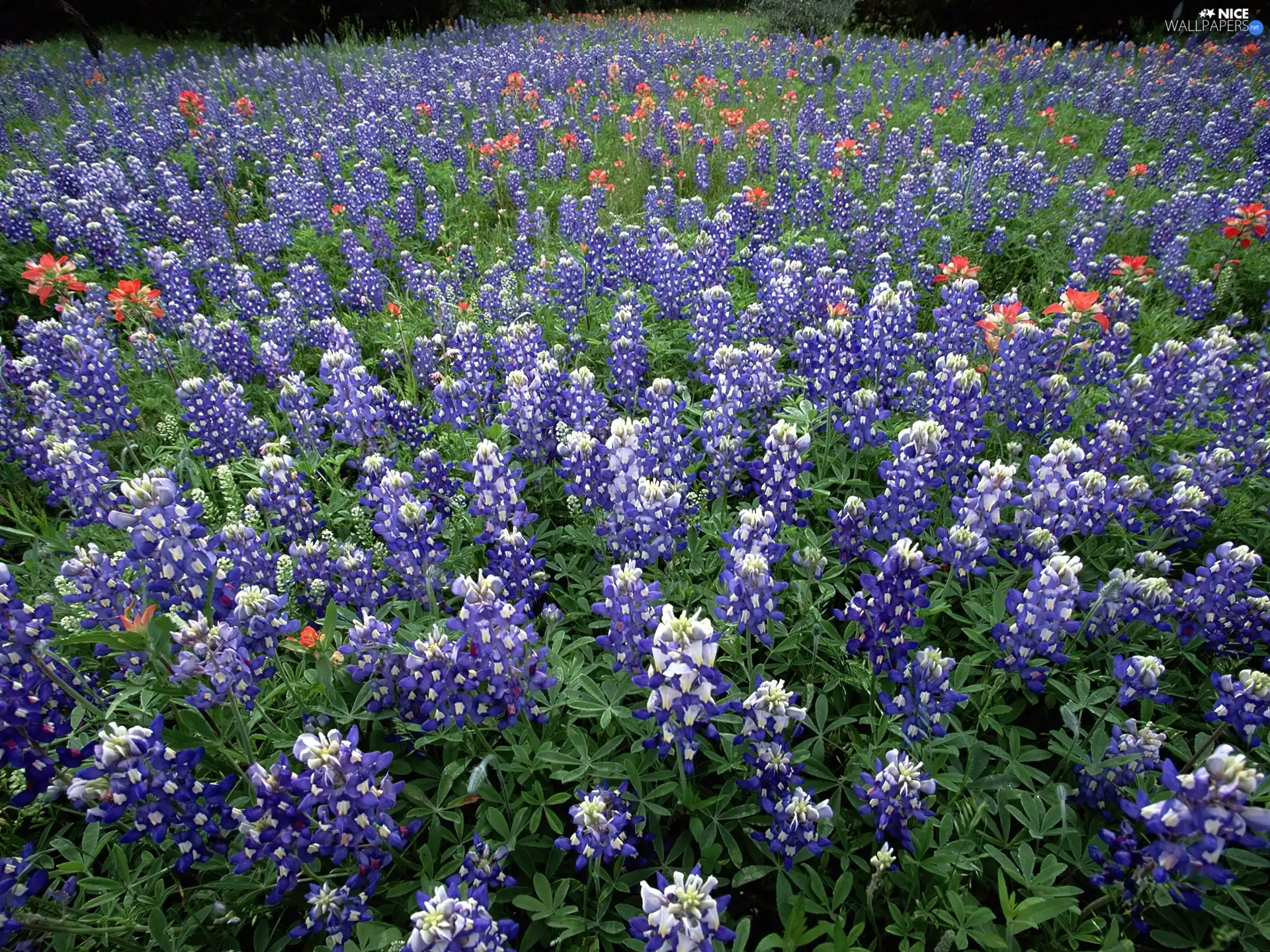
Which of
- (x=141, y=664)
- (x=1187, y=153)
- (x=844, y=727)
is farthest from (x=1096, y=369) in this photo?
(x=1187, y=153)

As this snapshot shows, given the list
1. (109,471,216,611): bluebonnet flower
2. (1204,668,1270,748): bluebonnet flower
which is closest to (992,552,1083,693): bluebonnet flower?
(1204,668,1270,748): bluebonnet flower

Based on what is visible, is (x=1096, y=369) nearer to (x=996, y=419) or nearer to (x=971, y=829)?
(x=996, y=419)

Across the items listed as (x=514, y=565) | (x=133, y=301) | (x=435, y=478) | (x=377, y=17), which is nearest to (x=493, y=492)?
(x=514, y=565)

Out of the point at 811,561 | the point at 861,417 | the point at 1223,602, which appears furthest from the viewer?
the point at 861,417

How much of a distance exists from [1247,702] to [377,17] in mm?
22377

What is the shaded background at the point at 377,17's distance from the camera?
17.3 m

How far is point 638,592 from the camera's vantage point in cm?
204

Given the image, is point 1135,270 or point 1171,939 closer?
point 1171,939

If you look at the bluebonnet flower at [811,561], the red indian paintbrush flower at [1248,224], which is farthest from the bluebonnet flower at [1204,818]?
the red indian paintbrush flower at [1248,224]

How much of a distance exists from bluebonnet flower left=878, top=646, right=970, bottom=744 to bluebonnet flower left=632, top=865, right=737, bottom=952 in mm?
863

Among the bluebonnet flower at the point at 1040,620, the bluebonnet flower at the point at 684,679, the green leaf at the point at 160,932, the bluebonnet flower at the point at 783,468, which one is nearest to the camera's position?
the bluebonnet flower at the point at 684,679

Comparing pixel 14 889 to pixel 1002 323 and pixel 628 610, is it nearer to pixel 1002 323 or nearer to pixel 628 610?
pixel 628 610

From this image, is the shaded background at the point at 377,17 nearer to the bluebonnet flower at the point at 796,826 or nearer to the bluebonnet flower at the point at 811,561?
the bluebonnet flower at the point at 811,561

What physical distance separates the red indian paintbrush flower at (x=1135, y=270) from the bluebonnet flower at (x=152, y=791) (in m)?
5.51
